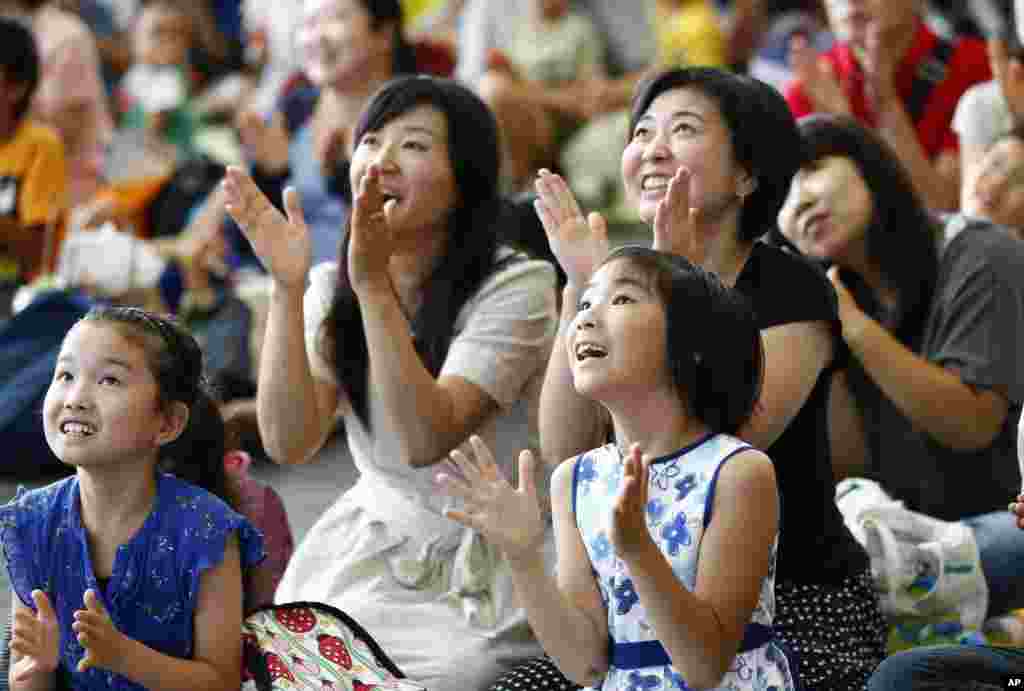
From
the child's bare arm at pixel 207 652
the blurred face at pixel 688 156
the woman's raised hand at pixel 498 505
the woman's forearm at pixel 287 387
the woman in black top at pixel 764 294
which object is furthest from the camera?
the woman's forearm at pixel 287 387

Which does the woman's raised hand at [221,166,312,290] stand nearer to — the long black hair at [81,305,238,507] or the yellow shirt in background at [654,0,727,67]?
the long black hair at [81,305,238,507]

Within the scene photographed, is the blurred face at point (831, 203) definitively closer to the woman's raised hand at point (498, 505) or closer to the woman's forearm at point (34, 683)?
the woman's raised hand at point (498, 505)

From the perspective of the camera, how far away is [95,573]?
7.52 ft

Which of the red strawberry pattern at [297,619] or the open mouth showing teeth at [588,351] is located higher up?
the open mouth showing teeth at [588,351]

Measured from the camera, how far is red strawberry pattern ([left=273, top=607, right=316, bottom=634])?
2428 millimetres

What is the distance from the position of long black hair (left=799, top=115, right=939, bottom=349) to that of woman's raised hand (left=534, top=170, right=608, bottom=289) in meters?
0.73

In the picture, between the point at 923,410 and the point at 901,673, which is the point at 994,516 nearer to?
the point at 923,410

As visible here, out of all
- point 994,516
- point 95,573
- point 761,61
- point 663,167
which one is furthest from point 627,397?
point 761,61

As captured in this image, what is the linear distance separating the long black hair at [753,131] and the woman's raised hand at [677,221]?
0.23 meters

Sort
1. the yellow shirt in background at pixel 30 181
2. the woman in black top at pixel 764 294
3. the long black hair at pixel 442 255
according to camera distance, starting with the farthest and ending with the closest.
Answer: the yellow shirt in background at pixel 30 181 → the long black hair at pixel 442 255 → the woman in black top at pixel 764 294

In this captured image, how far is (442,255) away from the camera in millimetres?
2756

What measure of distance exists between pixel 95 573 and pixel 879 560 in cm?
124

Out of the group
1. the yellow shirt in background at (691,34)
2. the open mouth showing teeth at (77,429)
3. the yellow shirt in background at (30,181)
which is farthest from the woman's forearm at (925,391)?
the yellow shirt in background at (691,34)

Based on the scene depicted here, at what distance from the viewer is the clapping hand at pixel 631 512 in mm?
1862
